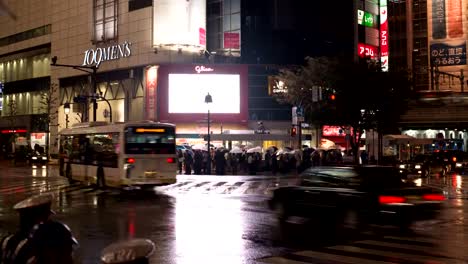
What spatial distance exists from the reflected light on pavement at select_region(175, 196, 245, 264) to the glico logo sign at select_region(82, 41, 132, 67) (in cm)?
4290

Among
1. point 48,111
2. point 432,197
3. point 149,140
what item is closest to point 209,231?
point 432,197

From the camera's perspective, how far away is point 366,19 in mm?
62500

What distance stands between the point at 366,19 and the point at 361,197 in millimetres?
53197

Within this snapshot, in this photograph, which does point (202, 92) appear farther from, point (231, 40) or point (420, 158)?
point (420, 158)

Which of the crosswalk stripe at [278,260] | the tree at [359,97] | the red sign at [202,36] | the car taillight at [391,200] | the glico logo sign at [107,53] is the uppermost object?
the red sign at [202,36]

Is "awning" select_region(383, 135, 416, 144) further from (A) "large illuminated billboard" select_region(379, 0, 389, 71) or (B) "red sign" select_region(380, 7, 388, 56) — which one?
(B) "red sign" select_region(380, 7, 388, 56)

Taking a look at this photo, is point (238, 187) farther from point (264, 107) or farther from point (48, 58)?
point (48, 58)

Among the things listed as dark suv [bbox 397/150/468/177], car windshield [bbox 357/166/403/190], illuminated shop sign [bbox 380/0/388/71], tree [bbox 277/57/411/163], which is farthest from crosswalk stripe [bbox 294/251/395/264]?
illuminated shop sign [bbox 380/0/388/71]

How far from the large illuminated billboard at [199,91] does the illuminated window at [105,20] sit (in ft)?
33.8

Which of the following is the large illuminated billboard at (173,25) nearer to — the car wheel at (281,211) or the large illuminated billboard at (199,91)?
the large illuminated billboard at (199,91)

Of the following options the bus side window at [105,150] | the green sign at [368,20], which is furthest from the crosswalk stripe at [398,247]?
the green sign at [368,20]

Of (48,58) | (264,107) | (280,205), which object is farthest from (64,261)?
(48,58)

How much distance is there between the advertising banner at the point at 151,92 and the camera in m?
56.2

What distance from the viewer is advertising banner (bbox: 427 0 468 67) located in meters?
65.2
